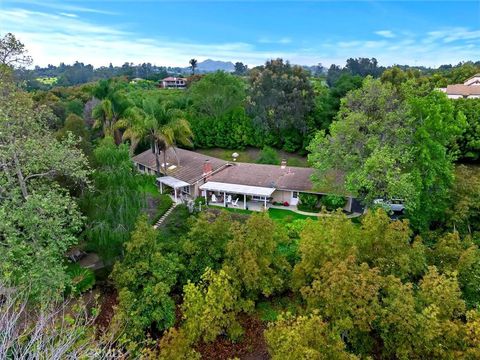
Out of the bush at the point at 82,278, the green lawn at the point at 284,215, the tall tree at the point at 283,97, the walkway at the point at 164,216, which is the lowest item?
the bush at the point at 82,278

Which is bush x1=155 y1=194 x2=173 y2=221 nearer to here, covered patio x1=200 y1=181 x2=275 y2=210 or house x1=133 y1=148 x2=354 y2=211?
house x1=133 y1=148 x2=354 y2=211

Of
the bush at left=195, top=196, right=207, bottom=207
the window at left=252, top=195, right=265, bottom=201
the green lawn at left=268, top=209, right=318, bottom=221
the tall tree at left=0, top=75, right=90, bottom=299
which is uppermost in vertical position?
the tall tree at left=0, top=75, right=90, bottom=299

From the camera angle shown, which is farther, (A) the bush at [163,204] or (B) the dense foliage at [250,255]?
(A) the bush at [163,204]

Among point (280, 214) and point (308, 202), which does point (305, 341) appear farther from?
point (308, 202)

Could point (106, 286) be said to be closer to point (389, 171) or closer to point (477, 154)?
point (389, 171)

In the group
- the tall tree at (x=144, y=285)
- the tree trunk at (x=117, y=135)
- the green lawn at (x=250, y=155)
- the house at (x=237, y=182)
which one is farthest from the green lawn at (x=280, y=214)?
the tree trunk at (x=117, y=135)

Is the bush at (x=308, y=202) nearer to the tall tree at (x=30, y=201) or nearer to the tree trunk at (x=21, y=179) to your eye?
the tall tree at (x=30, y=201)

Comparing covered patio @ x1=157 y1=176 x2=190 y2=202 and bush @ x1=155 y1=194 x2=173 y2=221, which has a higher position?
covered patio @ x1=157 y1=176 x2=190 y2=202

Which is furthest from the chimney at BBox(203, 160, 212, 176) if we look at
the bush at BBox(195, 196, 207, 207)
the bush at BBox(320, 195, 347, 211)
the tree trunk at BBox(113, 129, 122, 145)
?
the bush at BBox(320, 195, 347, 211)

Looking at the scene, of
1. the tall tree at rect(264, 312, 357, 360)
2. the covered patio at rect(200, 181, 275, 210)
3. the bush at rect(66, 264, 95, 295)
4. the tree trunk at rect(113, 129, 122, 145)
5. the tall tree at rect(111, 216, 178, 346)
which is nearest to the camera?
the tall tree at rect(264, 312, 357, 360)
